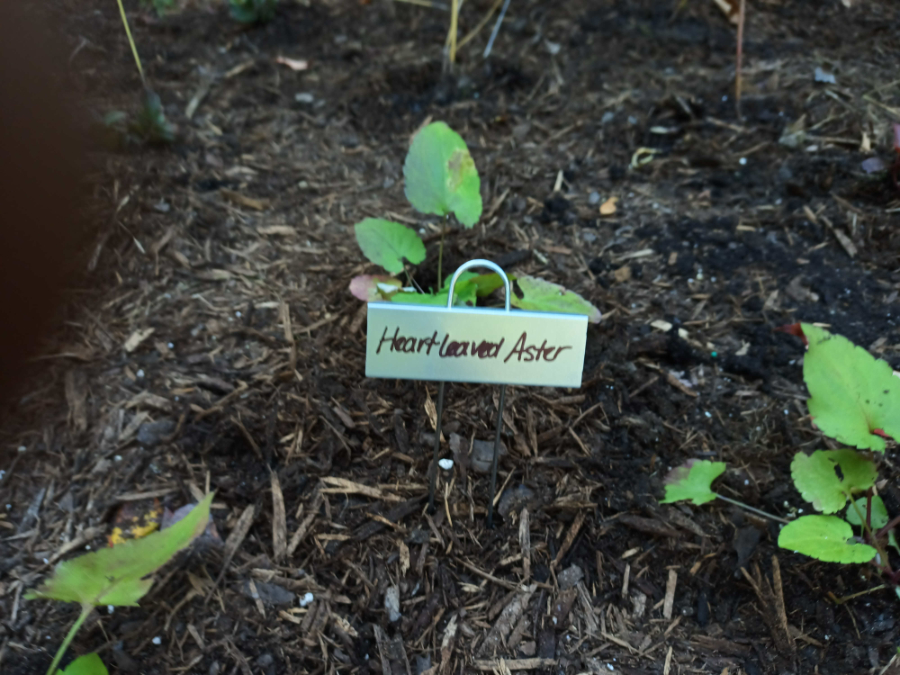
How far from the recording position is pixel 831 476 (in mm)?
979

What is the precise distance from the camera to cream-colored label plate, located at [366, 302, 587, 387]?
0.82 metres

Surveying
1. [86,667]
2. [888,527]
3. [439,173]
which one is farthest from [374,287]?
[888,527]

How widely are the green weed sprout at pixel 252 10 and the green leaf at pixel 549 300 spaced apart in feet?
5.39

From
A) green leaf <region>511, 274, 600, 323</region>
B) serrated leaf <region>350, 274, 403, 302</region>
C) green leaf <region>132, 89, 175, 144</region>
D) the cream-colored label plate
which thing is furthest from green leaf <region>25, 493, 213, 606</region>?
green leaf <region>132, 89, 175, 144</region>

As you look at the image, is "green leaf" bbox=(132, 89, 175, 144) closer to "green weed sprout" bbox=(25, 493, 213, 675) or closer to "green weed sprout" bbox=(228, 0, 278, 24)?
"green weed sprout" bbox=(228, 0, 278, 24)

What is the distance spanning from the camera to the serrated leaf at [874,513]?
1012 millimetres

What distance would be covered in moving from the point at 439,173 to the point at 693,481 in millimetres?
763

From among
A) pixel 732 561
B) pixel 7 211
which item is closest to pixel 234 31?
pixel 7 211

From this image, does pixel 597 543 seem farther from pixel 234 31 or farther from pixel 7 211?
pixel 234 31

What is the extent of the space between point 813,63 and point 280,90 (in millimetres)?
1725

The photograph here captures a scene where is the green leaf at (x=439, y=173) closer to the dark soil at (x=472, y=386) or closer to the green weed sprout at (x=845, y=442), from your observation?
the dark soil at (x=472, y=386)

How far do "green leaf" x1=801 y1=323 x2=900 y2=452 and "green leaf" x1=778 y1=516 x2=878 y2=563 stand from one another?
0.13 meters

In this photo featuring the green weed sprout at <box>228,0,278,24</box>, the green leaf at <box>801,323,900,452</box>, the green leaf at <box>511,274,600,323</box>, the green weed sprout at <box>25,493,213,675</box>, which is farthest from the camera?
the green weed sprout at <box>228,0,278,24</box>

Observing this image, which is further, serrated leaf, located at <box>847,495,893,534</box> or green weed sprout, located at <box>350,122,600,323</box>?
green weed sprout, located at <box>350,122,600,323</box>
